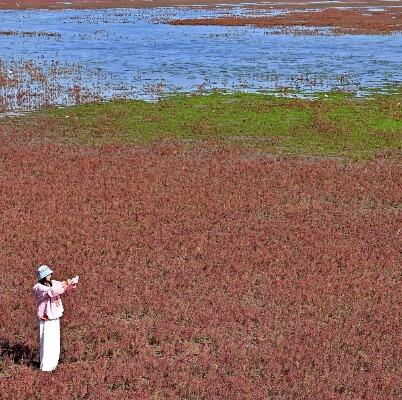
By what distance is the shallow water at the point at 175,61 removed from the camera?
146ft

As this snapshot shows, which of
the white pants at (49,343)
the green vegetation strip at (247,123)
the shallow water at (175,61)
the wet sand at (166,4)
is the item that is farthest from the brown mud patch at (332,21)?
the white pants at (49,343)

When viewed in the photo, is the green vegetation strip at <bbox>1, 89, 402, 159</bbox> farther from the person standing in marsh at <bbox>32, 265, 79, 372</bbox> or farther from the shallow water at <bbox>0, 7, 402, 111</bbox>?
the person standing in marsh at <bbox>32, 265, 79, 372</bbox>

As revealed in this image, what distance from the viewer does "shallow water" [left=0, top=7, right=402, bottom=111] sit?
146 ft

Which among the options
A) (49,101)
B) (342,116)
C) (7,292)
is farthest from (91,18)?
(7,292)

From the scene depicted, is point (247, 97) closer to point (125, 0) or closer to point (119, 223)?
point (119, 223)

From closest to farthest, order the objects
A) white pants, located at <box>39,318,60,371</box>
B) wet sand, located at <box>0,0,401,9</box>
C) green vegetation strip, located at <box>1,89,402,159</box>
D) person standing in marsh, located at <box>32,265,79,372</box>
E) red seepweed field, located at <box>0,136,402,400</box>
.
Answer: person standing in marsh, located at <box>32,265,79,372</box>, white pants, located at <box>39,318,60,371</box>, red seepweed field, located at <box>0,136,402,400</box>, green vegetation strip, located at <box>1,89,402,159</box>, wet sand, located at <box>0,0,401,9</box>

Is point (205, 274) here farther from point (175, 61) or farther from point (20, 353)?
point (175, 61)

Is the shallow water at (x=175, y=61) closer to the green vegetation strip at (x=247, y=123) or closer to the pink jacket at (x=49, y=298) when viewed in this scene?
the green vegetation strip at (x=247, y=123)

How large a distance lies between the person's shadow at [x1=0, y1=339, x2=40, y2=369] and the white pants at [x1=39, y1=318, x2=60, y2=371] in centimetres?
44

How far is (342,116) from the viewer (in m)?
35.1

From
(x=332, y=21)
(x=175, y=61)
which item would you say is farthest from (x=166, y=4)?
(x=175, y=61)

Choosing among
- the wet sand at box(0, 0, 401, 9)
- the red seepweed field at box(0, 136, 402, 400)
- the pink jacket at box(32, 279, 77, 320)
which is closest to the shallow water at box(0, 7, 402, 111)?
the red seepweed field at box(0, 136, 402, 400)

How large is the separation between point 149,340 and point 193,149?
16071 mm

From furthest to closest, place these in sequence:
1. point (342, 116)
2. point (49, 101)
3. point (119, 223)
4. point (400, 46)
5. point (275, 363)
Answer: point (400, 46)
point (49, 101)
point (342, 116)
point (119, 223)
point (275, 363)
